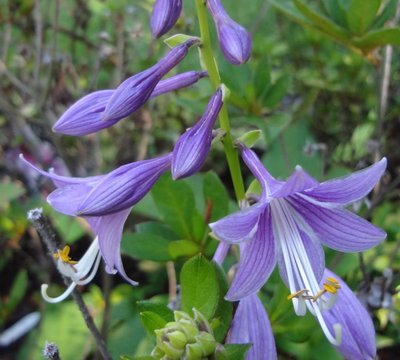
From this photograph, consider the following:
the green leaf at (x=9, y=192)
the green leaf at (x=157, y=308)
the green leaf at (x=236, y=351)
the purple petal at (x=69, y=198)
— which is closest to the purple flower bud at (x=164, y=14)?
the purple petal at (x=69, y=198)

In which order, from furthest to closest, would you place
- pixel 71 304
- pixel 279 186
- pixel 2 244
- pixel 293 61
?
pixel 293 61, pixel 2 244, pixel 71 304, pixel 279 186

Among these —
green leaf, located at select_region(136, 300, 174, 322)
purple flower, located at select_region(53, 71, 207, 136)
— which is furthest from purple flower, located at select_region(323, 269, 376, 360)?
purple flower, located at select_region(53, 71, 207, 136)

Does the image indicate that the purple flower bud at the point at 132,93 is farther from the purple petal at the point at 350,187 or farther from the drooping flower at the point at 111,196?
the purple petal at the point at 350,187

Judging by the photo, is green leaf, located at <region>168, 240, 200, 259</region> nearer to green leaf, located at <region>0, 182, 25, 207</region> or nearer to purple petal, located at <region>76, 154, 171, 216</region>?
purple petal, located at <region>76, 154, 171, 216</region>

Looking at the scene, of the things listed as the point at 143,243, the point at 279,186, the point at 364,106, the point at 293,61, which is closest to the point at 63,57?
the point at 293,61

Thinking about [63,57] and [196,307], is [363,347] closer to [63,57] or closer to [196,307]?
[196,307]

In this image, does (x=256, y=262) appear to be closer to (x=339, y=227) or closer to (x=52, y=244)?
(x=339, y=227)
